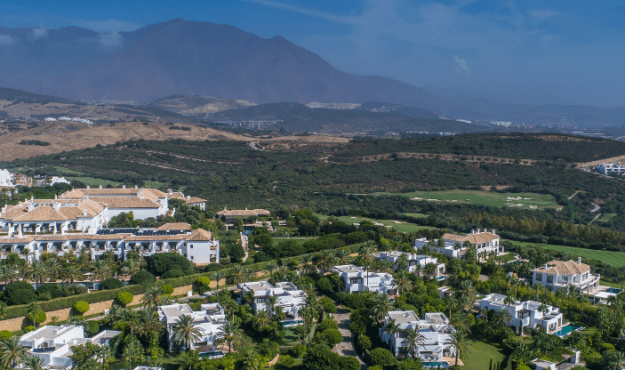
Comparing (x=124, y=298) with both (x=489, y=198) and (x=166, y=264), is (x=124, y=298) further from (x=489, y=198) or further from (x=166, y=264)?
(x=489, y=198)

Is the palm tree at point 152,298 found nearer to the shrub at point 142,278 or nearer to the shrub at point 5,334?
the shrub at point 142,278

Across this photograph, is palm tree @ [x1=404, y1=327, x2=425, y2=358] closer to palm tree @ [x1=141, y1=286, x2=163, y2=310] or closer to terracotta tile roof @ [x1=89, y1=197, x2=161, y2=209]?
palm tree @ [x1=141, y1=286, x2=163, y2=310]

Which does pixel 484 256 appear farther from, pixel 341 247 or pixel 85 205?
pixel 85 205

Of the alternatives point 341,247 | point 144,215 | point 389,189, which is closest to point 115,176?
point 144,215

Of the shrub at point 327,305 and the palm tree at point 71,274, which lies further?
the palm tree at point 71,274

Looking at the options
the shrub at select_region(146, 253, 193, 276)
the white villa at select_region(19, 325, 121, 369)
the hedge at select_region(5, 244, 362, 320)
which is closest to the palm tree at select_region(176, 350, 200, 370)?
the white villa at select_region(19, 325, 121, 369)

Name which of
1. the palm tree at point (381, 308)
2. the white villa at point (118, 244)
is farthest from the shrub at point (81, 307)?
the palm tree at point (381, 308)
